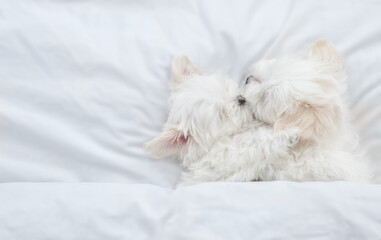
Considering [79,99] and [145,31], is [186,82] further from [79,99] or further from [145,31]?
[79,99]

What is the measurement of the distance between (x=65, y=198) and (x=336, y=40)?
1.37 meters

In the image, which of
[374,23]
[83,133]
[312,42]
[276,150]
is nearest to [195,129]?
[276,150]

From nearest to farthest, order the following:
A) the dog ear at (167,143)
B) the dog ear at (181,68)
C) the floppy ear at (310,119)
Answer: the floppy ear at (310,119) → the dog ear at (167,143) → the dog ear at (181,68)

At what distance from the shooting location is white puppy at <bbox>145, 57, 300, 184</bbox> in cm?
142

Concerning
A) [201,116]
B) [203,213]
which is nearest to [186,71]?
[201,116]

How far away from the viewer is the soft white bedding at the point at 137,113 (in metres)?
1.18

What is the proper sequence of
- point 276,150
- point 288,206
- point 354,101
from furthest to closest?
point 354,101 < point 276,150 < point 288,206

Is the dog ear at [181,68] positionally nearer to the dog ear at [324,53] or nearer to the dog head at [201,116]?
the dog head at [201,116]

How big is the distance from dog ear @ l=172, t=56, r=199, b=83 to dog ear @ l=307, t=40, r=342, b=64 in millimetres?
518

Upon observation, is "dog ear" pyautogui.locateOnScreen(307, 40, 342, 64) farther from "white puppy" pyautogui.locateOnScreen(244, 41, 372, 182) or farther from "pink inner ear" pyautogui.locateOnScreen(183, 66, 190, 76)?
"pink inner ear" pyautogui.locateOnScreen(183, 66, 190, 76)

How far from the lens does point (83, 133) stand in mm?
1485

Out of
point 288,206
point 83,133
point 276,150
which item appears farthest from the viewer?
point 83,133

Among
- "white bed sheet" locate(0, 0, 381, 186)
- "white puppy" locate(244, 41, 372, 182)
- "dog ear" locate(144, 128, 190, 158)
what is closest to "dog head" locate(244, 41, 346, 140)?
"white puppy" locate(244, 41, 372, 182)

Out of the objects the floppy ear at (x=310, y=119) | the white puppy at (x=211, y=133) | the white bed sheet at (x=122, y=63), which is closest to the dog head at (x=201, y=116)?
the white puppy at (x=211, y=133)
